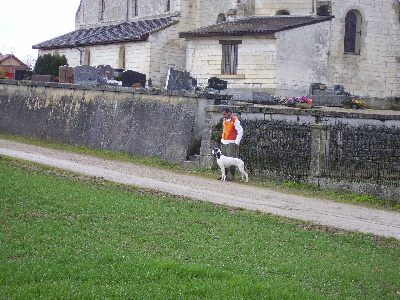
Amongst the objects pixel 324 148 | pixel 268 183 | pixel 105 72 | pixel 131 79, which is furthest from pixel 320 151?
pixel 105 72

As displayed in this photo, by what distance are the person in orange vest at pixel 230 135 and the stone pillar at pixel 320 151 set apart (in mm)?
2221

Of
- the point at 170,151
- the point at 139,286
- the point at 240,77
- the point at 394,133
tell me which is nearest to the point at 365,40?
the point at 240,77

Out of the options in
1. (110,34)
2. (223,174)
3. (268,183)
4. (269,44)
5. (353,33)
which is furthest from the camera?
(110,34)

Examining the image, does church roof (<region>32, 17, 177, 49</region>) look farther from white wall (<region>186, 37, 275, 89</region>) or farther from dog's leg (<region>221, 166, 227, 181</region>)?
dog's leg (<region>221, 166, 227, 181</region>)

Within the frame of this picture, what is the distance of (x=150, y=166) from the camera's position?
22891 mm

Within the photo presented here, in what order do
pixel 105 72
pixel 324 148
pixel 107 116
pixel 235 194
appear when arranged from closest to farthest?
pixel 235 194 → pixel 324 148 → pixel 107 116 → pixel 105 72

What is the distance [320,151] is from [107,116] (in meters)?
10.5

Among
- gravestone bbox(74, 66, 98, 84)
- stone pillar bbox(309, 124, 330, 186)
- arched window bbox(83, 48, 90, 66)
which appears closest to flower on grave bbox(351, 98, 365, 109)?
gravestone bbox(74, 66, 98, 84)

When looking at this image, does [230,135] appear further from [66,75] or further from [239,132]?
[66,75]

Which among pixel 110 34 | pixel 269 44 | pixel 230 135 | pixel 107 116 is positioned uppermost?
pixel 110 34

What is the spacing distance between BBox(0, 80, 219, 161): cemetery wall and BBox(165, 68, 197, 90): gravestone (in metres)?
1.40

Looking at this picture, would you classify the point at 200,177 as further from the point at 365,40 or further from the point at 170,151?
the point at 365,40

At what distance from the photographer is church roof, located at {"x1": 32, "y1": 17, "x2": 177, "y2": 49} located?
41.2m

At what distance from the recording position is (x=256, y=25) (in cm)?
3597
